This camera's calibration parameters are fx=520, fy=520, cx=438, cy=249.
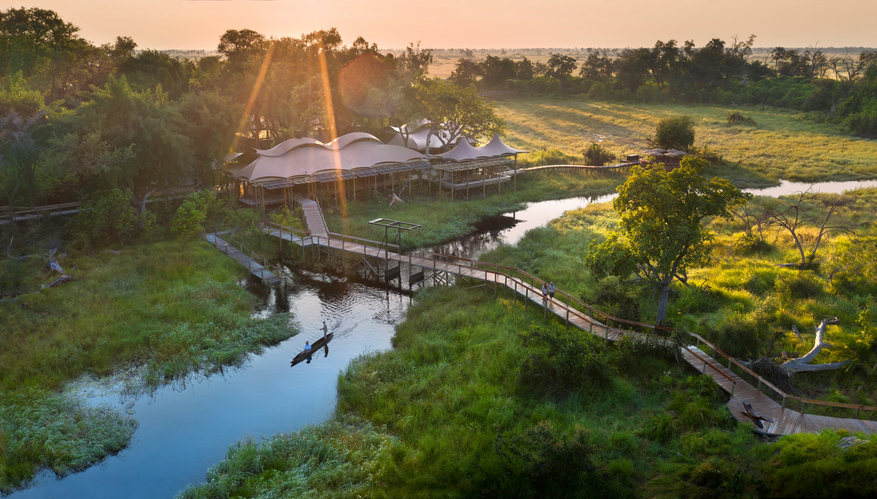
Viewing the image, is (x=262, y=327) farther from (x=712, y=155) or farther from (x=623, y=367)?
(x=712, y=155)

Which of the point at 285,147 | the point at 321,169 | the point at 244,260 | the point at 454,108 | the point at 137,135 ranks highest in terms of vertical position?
the point at 454,108

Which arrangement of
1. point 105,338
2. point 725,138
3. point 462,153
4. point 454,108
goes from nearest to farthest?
point 105,338 < point 462,153 < point 454,108 < point 725,138

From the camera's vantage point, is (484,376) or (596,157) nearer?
(484,376)

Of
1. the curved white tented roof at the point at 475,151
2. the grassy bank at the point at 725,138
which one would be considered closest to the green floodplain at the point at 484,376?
the curved white tented roof at the point at 475,151

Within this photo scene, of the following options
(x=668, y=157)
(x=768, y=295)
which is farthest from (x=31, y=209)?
(x=668, y=157)

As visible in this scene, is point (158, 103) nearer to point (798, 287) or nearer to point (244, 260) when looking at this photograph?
point (244, 260)

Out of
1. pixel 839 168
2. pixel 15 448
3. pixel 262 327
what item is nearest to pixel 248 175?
pixel 262 327
